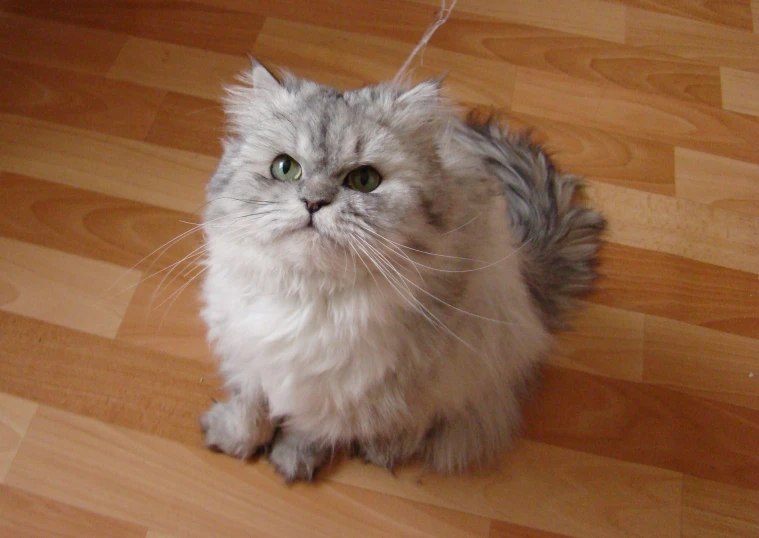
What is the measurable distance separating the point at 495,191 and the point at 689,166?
89cm

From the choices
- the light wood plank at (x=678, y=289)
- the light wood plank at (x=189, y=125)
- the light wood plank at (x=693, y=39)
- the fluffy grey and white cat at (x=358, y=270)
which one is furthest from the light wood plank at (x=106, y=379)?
the light wood plank at (x=693, y=39)

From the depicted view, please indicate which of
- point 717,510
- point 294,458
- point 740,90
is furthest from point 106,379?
point 740,90

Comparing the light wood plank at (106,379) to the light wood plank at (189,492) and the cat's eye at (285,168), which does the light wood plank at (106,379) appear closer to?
the light wood plank at (189,492)

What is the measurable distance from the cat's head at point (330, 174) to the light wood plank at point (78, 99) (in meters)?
0.78

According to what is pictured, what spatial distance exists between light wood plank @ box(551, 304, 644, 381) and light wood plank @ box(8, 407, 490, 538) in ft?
1.41

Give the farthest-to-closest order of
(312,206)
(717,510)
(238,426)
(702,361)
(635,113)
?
(635,113)
(702,361)
(717,510)
(238,426)
(312,206)

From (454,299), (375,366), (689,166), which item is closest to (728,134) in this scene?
(689,166)

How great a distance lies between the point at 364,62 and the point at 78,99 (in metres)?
0.76

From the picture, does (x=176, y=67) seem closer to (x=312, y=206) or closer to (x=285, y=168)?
(x=285, y=168)

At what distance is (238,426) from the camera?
4.05 ft

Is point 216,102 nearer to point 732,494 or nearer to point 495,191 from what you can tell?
point 495,191

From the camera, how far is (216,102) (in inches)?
64.8

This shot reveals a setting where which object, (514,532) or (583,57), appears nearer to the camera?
(514,532)

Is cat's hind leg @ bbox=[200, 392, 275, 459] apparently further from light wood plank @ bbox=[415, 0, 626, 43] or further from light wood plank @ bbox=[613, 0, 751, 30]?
light wood plank @ bbox=[613, 0, 751, 30]
